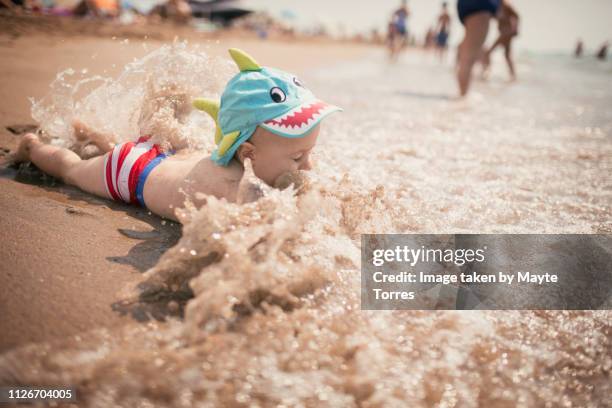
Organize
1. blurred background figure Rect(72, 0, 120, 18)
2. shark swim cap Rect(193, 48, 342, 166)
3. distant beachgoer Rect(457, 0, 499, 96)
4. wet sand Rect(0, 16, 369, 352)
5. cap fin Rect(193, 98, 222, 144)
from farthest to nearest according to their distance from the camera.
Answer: blurred background figure Rect(72, 0, 120, 18) → distant beachgoer Rect(457, 0, 499, 96) → cap fin Rect(193, 98, 222, 144) → shark swim cap Rect(193, 48, 342, 166) → wet sand Rect(0, 16, 369, 352)

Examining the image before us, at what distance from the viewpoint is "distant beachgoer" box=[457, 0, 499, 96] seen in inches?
233

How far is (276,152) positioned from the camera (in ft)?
6.45

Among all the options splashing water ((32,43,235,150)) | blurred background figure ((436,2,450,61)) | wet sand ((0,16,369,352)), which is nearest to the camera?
wet sand ((0,16,369,352))

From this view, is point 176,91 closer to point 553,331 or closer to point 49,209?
point 49,209

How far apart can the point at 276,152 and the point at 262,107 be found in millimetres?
205

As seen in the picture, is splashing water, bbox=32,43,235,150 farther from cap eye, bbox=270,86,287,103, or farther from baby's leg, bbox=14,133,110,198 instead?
cap eye, bbox=270,86,287,103

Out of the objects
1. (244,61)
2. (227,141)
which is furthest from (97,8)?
(227,141)

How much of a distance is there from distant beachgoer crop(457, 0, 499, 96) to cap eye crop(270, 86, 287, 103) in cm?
510

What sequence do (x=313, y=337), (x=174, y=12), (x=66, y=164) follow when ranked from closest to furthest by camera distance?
(x=313, y=337) → (x=66, y=164) → (x=174, y=12)

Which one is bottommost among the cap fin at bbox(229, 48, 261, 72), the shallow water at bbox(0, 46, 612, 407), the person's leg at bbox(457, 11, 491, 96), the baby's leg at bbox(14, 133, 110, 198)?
the shallow water at bbox(0, 46, 612, 407)

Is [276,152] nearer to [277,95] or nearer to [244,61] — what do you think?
[277,95]

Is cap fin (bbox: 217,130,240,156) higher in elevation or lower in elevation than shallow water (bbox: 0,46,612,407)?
higher

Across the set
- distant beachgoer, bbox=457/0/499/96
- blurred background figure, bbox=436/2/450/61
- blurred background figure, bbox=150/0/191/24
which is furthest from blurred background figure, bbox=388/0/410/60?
distant beachgoer, bbox=457/0/499/96

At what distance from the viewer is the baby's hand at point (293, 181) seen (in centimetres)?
195
